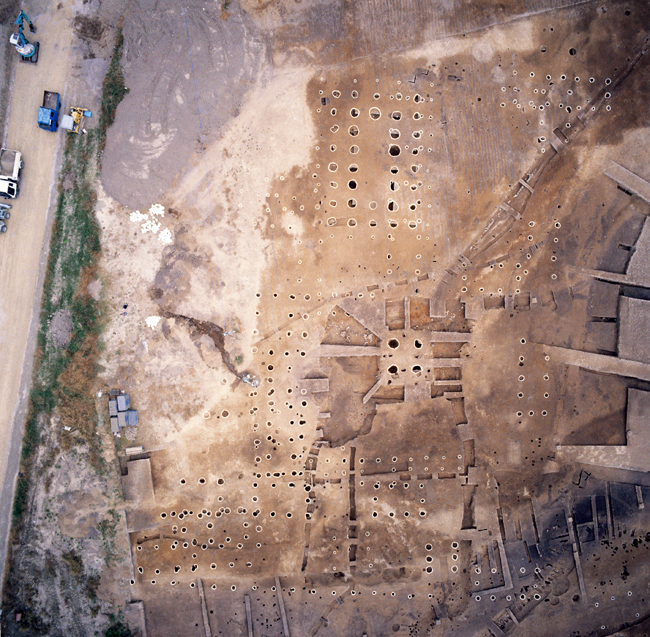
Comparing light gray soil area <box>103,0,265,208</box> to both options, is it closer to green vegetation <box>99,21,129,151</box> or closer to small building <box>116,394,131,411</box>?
green vegetation <box>99,21,129,151</box>

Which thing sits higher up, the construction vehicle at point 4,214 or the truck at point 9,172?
the truck at point 9,172

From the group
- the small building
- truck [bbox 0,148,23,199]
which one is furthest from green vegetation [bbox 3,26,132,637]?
truck [bbox 0,148,23,199]

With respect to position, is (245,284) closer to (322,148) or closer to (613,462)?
(322,148)

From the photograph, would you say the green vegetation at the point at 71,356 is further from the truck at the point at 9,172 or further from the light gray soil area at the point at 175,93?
the truck at the point at 9,172

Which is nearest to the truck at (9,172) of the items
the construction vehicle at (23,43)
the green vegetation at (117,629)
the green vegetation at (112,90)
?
the green vegetation at (112,90)

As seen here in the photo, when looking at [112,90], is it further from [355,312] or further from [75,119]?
[355,312]

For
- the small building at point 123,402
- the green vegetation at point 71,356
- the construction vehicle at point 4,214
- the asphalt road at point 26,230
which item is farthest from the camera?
the asphalt road at point 26,230

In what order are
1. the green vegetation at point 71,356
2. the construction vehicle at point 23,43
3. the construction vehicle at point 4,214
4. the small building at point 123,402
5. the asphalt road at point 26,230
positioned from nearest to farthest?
the small building at point 123,402
the construction vehicle at point 23,43
the green vegetation at point 71,356
the construction vehicle at point 4,214
the asphalt road at point 26,230
